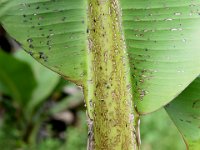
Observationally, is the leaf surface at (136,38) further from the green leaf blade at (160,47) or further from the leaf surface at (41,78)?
the leaf surface at (41,78)

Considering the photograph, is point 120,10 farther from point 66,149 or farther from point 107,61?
point 66,149

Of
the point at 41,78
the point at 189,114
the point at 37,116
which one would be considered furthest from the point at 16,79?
the point at 189,114

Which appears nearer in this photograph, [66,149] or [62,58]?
[62,58]

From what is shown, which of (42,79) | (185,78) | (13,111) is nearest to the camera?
(185,78)

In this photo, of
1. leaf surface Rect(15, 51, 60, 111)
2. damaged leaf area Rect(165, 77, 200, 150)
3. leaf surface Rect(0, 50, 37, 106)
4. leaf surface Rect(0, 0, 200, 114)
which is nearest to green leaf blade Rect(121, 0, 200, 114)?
leaf surface Rect(0, 0, 200, 114)

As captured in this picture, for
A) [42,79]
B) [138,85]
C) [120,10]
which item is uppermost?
[120,10]

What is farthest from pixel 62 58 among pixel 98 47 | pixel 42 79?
pixel 42 79

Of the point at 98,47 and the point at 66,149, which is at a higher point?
the point at 98,47

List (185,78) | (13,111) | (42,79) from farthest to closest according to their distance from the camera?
1. (13,111)
2. (42,79)
3. (185,78)
